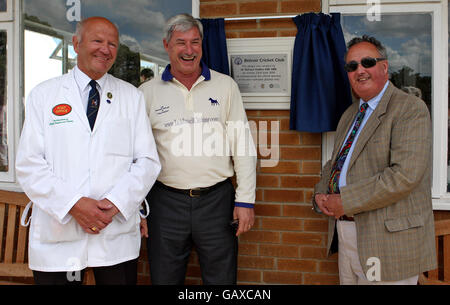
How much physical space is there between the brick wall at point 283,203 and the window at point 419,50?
0.74 feet

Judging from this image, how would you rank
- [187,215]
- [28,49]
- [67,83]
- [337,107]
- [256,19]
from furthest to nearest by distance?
[28,49] → [256,19] → [337,107] → [187,215] → [67,83]

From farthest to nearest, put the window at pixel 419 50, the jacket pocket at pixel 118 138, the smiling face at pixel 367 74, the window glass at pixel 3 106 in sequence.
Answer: the window glass at pixel 3 106 → the window at pixel 419 50 → the smiling face at pixel 367 74 → the jacket pocket at pixel 118 138

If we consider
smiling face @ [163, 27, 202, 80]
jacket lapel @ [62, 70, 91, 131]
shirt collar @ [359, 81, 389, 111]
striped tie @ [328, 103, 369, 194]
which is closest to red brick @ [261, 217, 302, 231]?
striped tie @ [328, 103, 369, 194]

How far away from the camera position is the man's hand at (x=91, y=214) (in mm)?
1993

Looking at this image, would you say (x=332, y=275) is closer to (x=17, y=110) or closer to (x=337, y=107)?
(x=337, y=107)

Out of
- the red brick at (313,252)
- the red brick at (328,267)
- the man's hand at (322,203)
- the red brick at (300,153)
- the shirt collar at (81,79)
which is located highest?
the shirt collar at (81,79)

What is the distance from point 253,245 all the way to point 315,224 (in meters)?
0.49

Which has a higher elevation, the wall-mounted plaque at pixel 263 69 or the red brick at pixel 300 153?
the wall-mounted plaque at pixel 263 69

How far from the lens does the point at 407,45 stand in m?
2.90

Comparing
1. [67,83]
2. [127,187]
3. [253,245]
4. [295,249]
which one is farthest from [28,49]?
[295,249]

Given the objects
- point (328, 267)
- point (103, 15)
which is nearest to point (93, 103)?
point (103, 15)

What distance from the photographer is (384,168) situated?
6.92 feet

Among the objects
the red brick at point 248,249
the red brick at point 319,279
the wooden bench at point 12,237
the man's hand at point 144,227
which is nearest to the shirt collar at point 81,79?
the man's hand at point 144,227

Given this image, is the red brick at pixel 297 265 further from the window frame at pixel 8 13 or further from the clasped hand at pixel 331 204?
the window frame at pixel 8 13
